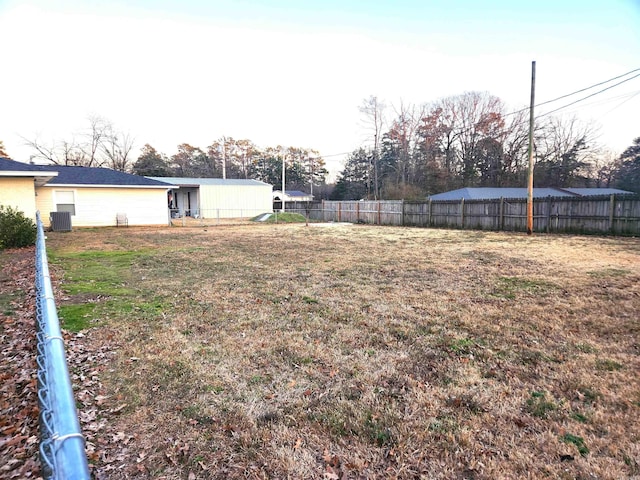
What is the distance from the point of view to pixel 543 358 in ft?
11.0

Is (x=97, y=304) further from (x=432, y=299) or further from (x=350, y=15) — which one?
(x=350, y=15)

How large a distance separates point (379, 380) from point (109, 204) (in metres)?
21.8

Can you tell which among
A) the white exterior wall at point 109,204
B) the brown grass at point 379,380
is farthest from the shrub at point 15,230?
the white exterior wall at point 109,204

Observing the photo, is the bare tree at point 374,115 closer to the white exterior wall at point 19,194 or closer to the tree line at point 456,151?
the tree line at point 456,151

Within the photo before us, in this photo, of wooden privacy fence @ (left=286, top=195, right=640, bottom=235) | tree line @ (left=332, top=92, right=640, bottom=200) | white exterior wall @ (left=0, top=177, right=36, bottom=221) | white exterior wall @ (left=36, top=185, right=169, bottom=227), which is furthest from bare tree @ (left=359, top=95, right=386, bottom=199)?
white exterior wall @ (left=0, top=177, right=36, bottom=221)

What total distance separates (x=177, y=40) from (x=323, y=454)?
1496 centimetres

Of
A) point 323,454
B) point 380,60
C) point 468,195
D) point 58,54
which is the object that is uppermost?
point 380,60

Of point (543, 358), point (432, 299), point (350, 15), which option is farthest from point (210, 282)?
point (350, 15)

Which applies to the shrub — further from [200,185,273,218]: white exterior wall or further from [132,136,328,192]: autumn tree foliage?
[132,136,328,192]: autumn tree foliage

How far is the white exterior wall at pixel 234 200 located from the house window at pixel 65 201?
10.3 meters

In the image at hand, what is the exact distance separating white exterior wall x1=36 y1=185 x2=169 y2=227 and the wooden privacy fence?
45.9ft

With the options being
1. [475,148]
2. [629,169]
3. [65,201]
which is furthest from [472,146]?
[65,201]

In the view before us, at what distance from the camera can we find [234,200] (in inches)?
1229

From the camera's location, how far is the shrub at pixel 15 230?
32.6ft
